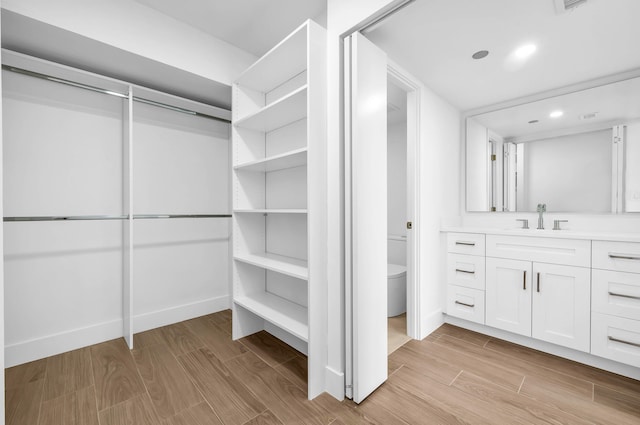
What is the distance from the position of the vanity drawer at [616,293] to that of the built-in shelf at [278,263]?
1915 mm

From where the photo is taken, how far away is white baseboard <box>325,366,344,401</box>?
1.56 metres

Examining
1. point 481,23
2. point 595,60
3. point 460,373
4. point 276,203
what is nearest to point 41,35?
point 276,203

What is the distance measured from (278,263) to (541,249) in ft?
6.41

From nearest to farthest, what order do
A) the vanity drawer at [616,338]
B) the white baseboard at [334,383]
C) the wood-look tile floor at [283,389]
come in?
the wood-look tile floor at [283,389], the white baseboard at [334,383], the vanity drawer at [616,338]

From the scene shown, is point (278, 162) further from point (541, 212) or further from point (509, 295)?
point (541, 212)

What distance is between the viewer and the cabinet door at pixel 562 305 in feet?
6.09

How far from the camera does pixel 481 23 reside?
1.65 metres

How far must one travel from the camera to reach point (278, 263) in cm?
199

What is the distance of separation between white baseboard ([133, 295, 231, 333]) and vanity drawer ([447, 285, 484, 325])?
7.26ft

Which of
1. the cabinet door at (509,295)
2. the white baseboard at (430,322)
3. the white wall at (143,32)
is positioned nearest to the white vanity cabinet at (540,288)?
the cabinet door at (509,295)

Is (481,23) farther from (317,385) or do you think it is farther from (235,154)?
(317,385)

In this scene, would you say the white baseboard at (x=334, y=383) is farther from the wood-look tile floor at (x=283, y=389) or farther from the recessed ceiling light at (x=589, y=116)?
the recessed ceiling light at (x=589, y=116)

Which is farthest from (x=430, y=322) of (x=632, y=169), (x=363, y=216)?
(x=632, y=169)

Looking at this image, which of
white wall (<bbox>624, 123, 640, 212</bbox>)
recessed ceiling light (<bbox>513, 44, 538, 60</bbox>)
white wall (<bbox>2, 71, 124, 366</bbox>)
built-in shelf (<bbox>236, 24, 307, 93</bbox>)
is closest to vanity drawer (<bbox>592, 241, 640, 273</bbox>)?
white wall (<bbox>624, 123, 640, 212</bbox>)
